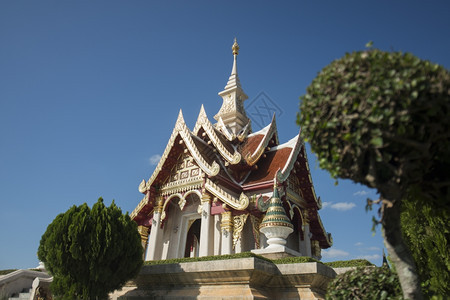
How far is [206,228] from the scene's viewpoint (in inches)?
480

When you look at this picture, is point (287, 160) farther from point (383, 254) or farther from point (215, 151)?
point (383, 254)

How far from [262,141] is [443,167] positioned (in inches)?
418

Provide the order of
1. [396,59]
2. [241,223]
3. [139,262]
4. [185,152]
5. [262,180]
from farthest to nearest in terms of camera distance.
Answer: [185,152]
[262,180]
[241,223]
[139,262]
[396,59]

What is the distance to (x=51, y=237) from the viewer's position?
7.92m

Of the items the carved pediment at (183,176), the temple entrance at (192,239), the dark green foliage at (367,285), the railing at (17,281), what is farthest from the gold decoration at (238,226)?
the dark green foliage at (367,285)

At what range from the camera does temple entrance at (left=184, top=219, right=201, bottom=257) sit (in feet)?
55.6

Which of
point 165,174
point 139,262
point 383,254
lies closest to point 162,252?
point 165,174

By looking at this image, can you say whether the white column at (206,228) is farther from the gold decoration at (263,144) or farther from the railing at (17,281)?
the railing at (17,281)

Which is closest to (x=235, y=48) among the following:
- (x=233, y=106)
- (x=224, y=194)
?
(x=233, y=106)

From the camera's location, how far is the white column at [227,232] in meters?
11.6

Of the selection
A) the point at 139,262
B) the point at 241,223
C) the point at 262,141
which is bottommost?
the point at 139,262

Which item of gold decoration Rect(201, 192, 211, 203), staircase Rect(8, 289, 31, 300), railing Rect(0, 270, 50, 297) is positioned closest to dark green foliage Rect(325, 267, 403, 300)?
gold decoration Rect(201, 192, 211, 203)

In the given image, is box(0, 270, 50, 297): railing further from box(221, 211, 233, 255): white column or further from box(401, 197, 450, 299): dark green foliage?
box(401, 197, 450, 299): dark green foliage

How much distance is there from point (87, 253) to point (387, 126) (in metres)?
6.72
